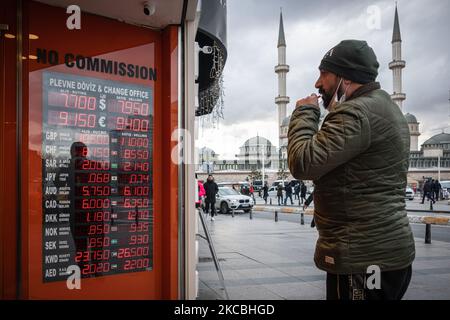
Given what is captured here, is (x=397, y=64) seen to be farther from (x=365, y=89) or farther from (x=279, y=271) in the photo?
(x=365, y=89)

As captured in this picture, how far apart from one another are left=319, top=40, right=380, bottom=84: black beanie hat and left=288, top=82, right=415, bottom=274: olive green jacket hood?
112mm

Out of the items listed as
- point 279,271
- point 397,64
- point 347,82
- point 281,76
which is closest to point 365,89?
point 347,82

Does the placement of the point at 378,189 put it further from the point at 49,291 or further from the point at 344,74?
the point at 49,291

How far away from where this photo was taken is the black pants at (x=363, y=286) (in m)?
1.97

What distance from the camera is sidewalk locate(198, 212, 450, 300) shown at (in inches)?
215

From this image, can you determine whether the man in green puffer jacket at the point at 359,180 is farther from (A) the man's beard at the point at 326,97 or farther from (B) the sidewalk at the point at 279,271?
(B) the sidewalk at the point at 279,271

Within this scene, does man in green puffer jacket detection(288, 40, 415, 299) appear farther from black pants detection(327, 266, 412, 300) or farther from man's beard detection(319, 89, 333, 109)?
man's beard detection(319, 89, 333, 109)

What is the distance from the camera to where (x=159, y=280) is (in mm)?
4488

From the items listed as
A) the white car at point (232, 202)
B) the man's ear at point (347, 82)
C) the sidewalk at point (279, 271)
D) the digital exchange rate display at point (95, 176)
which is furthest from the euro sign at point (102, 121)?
the white car at point (232, 202)

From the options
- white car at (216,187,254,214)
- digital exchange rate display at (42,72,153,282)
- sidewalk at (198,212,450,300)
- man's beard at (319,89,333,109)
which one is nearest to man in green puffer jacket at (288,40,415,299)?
man's beard at (319,89,333,109)

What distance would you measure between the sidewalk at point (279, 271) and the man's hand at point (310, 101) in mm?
3576

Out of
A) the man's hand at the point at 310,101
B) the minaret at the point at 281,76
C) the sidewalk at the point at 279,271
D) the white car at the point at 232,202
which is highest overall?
the minaret at the point at 281,76

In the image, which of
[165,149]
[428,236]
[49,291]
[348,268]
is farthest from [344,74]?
[428,236]
